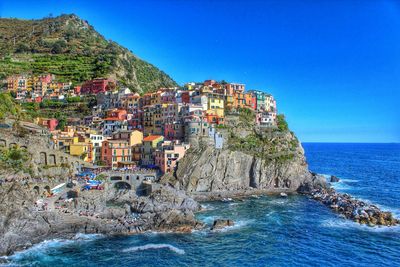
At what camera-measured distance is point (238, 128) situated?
270 feet

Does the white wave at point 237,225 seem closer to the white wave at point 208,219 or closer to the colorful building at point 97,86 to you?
the white wave at point 208,219

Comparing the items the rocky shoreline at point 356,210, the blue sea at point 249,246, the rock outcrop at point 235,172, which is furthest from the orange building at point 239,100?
the blue sea at point 249,246

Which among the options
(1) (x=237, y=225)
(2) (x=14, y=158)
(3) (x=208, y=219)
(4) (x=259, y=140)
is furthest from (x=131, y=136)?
(1) (x=237, y=225)

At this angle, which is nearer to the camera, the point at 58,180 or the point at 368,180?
the point at 58,180

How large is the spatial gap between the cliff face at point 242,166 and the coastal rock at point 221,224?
17.4 metres

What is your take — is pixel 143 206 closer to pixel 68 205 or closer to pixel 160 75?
pixel 68 205

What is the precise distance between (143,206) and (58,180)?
15506 mm

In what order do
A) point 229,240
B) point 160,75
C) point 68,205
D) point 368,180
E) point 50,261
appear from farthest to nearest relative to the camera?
point 160,75, point 368,180, point 68,205, point 229,240, point 50,261

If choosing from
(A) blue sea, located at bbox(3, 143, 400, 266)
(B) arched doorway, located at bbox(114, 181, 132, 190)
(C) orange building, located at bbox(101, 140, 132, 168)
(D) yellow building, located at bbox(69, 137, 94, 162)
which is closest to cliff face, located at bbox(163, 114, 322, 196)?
(B) arched doorway, located at bbox(114, 181, 132, 190)

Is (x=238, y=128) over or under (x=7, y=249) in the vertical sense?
over

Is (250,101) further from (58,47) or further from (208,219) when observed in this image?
(58,47)

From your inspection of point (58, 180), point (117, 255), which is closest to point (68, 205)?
point (58, 180)

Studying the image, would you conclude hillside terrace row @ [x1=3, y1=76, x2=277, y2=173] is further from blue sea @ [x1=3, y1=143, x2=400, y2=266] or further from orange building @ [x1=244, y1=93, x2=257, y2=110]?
blue sea @ [x1=3, y1=143, x2=400, y2=266]

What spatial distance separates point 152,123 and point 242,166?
24964 mm
